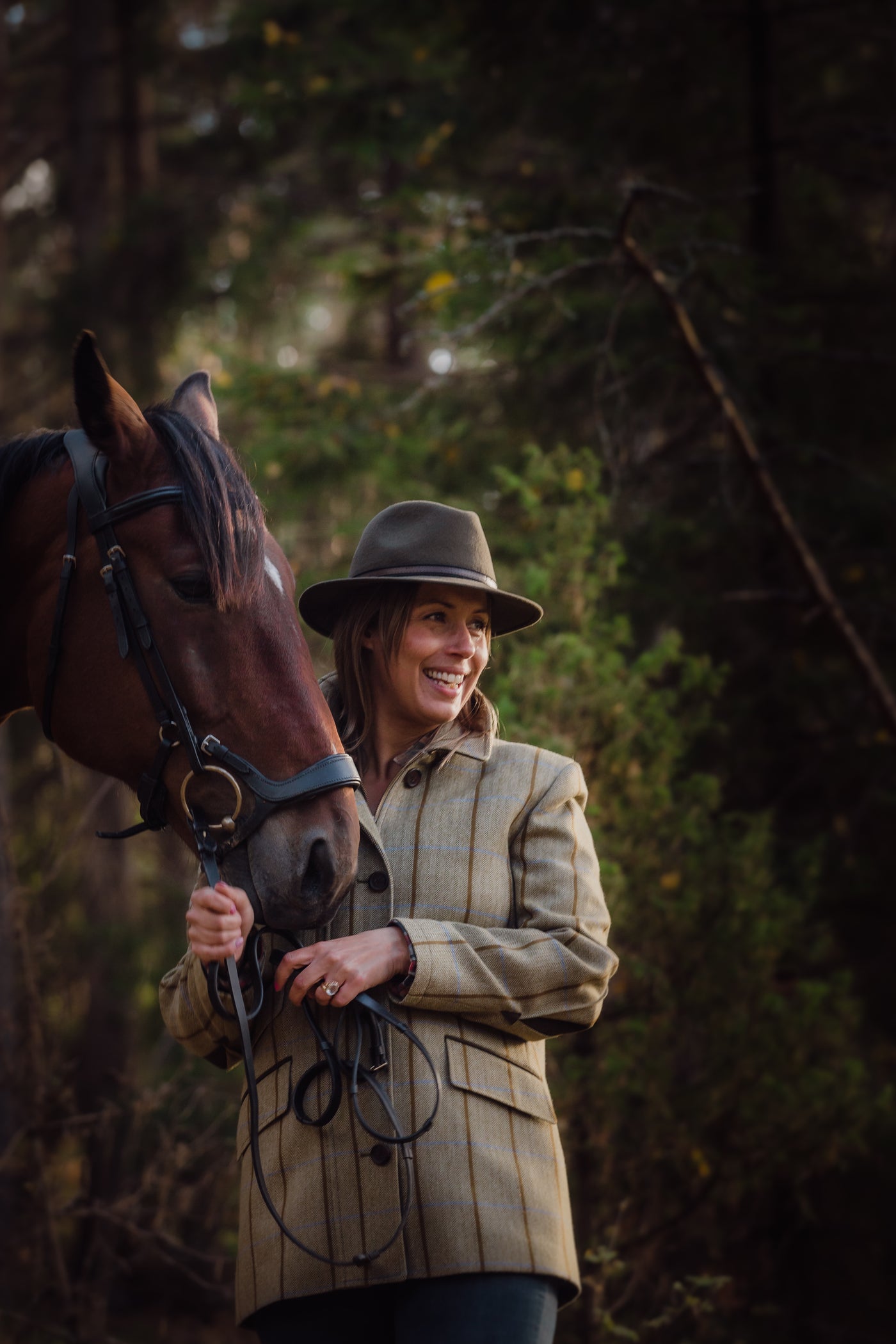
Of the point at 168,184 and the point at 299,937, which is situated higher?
the point at 168,184

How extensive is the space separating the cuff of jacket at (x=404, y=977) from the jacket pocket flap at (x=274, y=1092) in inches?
9.8

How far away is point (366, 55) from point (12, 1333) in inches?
288

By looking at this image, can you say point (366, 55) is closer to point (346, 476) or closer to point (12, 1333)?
point (346, 476)

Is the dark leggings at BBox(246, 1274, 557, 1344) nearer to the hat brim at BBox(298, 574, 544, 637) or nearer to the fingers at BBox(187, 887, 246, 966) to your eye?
the fingers at BBox(187, 887, 246, 966)

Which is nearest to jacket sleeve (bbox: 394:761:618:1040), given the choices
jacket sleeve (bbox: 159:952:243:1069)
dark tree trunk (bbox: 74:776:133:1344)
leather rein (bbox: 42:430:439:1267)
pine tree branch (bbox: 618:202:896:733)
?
leather rein (bbox: 42:430:439:1267)

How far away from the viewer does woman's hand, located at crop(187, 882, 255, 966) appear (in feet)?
5.59

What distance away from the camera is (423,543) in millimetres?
2150

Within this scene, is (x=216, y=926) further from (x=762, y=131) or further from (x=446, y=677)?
(x=762, y=131)

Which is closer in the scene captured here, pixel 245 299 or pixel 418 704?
pixel 418 704

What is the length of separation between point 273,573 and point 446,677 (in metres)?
0.39

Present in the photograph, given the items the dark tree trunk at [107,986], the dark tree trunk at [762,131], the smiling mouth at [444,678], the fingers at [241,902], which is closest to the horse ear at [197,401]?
the smiling mouth at [444,678]

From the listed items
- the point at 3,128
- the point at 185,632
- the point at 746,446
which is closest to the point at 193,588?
the point at 185,632

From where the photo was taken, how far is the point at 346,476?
257 inches

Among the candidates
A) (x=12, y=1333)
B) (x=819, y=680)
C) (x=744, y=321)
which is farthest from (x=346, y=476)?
(x=12, y=1333)
